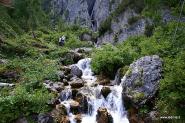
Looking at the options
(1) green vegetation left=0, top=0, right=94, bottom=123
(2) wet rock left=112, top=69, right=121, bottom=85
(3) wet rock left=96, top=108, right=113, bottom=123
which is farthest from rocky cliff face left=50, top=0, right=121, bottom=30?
(3) wet rock left=96, top=108, right=113, bottom=123

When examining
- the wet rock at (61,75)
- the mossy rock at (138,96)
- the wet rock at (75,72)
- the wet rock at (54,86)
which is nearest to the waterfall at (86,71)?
the wet rock at (75,72)

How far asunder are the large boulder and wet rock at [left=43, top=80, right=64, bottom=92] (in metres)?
A: 5.20

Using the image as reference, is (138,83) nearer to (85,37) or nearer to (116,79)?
(116,79)

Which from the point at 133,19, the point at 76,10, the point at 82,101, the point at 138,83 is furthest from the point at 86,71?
the point at 76,10

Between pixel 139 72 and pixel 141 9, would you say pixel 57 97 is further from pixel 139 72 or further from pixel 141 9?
pixel 141 9

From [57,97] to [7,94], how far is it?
343cm

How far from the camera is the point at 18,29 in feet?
205

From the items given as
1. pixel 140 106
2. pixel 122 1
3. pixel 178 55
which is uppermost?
pixel 122 1

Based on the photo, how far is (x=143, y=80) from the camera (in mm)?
21234

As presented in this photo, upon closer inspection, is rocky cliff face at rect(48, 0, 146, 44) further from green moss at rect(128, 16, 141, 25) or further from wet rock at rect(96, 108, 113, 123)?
wet rock at rect(96, 108, 113, 123)

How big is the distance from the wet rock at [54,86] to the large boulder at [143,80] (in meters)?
5.20

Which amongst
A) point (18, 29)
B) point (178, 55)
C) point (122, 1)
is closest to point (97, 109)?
point (178, 55)

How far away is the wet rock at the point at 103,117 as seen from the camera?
21016mm

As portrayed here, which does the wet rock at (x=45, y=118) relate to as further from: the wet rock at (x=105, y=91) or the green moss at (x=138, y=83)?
the green moss at (x=138, y=83)
